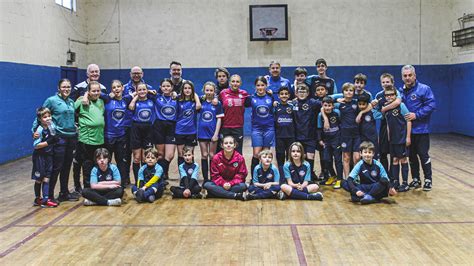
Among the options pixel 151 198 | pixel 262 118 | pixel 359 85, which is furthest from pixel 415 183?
pixel 151 198

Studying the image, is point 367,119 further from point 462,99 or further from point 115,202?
point 462,99

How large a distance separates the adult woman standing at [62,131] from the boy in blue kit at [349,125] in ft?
10.9

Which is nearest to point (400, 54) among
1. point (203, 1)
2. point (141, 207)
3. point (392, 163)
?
point (203, 1)

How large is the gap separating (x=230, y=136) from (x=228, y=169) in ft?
1.33

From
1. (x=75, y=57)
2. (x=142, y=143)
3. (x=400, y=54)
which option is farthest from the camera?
(x=400, y=54)

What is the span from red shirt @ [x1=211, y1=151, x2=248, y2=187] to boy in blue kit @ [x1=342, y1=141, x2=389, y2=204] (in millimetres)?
1229

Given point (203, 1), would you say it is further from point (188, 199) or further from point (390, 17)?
point (188, 199)

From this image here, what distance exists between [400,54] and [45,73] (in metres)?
8.74

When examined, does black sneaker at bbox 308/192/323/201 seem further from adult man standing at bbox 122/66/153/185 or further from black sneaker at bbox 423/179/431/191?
adult man standing at bbox 122/66/153/185

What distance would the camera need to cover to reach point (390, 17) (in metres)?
12.7

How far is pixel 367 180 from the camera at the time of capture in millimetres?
5570

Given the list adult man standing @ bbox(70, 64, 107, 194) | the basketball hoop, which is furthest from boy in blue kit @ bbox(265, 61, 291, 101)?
the basketball hoop

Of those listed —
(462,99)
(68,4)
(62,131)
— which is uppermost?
(68,4)

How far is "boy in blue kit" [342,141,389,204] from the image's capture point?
5.40 meters
